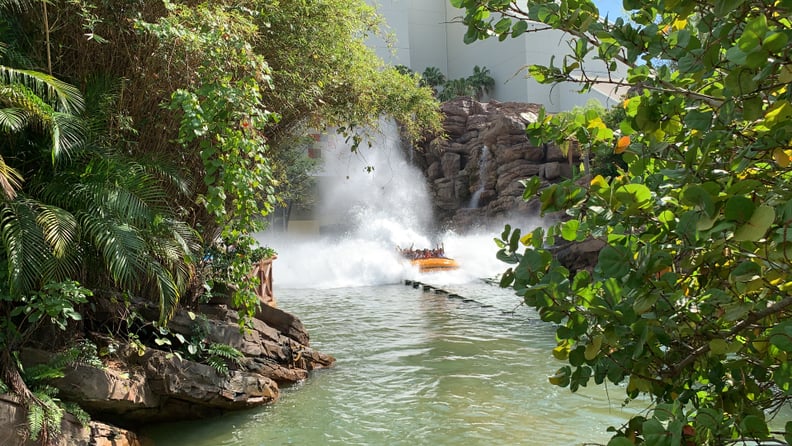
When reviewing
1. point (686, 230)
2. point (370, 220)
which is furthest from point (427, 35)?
point (686, 230)

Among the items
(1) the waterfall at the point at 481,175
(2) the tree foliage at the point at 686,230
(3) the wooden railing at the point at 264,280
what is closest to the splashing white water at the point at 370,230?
(1) the waterfall at the point at 481,175

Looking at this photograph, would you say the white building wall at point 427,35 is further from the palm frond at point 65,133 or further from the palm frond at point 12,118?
the palm frond at point 12,118

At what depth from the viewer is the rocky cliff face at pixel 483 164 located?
26.9 m

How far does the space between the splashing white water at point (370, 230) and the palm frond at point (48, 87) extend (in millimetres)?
15877

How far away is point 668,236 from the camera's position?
4.83 feet

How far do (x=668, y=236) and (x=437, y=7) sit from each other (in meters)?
42.3

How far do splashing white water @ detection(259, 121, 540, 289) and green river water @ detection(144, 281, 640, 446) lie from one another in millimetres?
10743

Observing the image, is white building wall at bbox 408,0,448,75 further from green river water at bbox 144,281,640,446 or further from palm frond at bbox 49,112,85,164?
palm frond at bbox 49,112,85,164

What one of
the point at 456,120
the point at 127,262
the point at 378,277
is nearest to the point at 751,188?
the point at 127,262

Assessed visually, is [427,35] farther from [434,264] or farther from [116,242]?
[116,242]

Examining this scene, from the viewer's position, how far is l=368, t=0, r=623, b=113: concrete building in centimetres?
3519

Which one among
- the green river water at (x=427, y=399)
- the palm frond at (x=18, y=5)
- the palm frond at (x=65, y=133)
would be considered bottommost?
the green river water at (x=427, y=399)

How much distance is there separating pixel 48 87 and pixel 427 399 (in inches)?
179

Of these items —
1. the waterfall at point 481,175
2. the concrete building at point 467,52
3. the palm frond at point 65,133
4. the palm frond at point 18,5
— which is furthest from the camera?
the concrete building at point 467,52
